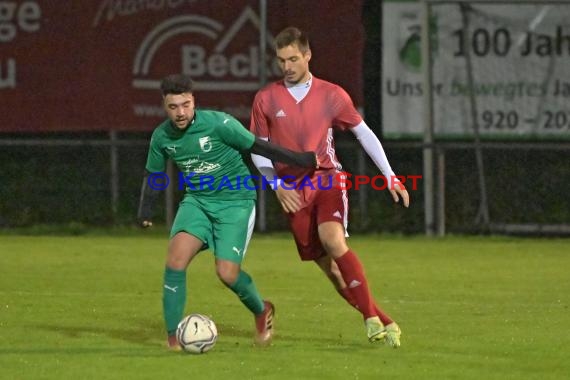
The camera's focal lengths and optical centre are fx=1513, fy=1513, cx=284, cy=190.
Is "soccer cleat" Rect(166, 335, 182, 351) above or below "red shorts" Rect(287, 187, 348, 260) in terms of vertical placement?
below

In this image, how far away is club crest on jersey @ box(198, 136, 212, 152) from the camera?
8891 mm

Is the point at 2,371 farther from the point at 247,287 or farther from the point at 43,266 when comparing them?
the point at 43,266

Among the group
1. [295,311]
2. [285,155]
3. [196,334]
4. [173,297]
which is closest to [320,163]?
[285,155]

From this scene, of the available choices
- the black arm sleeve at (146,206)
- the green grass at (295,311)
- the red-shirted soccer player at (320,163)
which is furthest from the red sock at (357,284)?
the black arm sleeve at (146,206)

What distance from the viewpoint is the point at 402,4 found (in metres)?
17.8

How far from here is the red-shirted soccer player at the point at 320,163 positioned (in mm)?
8891

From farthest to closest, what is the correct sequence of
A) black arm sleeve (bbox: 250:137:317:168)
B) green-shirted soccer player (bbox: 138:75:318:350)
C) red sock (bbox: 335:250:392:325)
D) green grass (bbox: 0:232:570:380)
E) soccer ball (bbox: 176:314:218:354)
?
1. red sock (bbox: 335:250:392:325)
2. green-shirted soccer player (bbox: 138:75:318:350)
3. black arm sleeve (bbox: 250:137:317:168)
4. soccer ball (bbox: 176:314:218:354)
5. green grass (bbox: 0:232:570:380)

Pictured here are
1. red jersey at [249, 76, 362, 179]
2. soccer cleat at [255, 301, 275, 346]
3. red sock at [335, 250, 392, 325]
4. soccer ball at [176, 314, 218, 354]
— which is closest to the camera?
soccer ball at [176, 314, 218, 354]

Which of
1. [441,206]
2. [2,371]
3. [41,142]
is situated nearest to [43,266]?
[41,142]

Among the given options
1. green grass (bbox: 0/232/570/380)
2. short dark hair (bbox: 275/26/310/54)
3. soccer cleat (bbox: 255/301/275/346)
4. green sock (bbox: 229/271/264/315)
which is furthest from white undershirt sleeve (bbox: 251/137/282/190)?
green grass (bbox: 0/232/570/380)

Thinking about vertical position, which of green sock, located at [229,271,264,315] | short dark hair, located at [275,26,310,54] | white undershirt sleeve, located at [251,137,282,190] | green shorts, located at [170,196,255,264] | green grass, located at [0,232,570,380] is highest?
short dark hair, located at [275,26,310,54]

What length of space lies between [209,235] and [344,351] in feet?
3.48

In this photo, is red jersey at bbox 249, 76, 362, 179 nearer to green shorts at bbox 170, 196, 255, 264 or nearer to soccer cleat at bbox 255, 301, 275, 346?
green shorts at bbox 170, 196, 255, 264

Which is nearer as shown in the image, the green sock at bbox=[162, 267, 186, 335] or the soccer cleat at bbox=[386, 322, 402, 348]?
the green sock at bbox=[162, 267, 186, 335]
